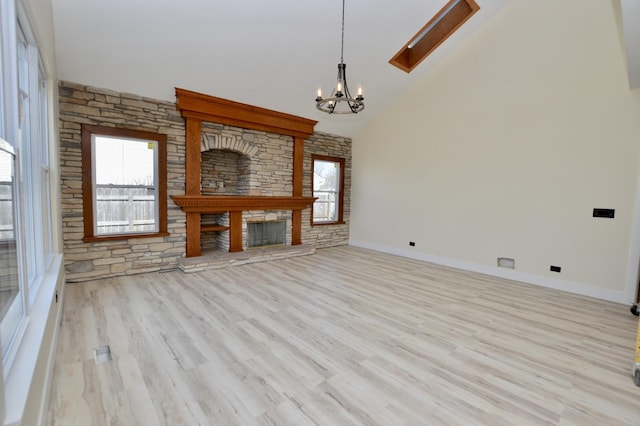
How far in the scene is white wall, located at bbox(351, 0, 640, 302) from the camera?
150 inches

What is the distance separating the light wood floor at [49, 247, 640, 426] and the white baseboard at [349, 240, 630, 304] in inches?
7.3

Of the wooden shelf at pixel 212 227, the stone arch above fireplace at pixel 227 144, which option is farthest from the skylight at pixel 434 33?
the wooden shelf at pixel 212 227

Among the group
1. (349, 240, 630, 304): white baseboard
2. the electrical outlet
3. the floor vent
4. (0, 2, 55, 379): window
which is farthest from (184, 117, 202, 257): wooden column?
the electrical outlet

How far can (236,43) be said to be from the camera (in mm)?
3949

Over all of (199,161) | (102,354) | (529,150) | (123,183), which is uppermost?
(529,150)

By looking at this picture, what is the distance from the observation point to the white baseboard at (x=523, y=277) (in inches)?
152

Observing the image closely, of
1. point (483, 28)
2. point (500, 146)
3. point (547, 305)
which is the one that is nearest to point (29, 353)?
point (547, 305)

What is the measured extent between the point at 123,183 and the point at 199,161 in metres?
1.10

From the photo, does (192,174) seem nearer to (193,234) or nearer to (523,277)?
(193,234)

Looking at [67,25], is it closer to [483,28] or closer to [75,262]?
[75,262]

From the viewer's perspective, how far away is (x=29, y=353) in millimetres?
1446

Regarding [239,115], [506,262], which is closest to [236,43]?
[239,115]

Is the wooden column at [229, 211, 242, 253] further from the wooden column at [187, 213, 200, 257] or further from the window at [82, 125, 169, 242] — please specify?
the window at [82, 125, 169, 242]

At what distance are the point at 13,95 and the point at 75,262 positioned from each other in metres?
3.22
